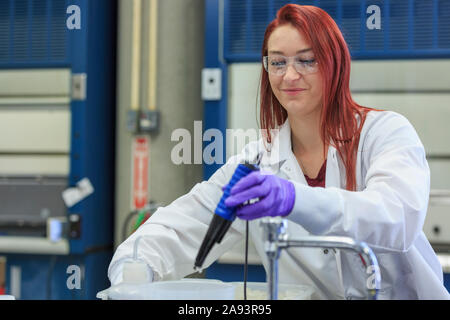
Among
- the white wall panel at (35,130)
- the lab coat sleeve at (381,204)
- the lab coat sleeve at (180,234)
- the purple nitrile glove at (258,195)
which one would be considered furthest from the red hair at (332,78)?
the white wall panel at (35,130)

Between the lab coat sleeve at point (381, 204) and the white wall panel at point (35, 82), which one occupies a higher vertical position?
the white wall panel at point (35, 82)

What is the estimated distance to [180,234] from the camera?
118cm

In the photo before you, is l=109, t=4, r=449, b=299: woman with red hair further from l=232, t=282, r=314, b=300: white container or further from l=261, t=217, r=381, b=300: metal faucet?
l=261, t=217, r=381, b=300: metal faucet

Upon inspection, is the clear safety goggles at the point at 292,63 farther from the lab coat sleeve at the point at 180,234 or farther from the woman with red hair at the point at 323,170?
the lab coat sleeve at the point at 180,234

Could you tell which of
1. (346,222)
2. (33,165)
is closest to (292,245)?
(346,222)

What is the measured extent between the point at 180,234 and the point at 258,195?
0.46 meters

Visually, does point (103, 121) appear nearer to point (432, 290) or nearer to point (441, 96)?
point (441, 96)

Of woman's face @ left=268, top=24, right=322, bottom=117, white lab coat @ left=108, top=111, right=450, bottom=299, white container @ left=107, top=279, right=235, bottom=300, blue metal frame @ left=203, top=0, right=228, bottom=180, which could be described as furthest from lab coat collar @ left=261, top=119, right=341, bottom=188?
blue metal frame @ left=203, top=0, right=228, bottom=180

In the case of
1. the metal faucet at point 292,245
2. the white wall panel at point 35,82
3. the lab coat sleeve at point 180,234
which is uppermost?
the white wall panel at point 35,82

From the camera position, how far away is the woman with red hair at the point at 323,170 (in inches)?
37.5

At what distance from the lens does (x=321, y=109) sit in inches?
47.0

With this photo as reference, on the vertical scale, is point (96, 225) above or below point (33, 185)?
below
